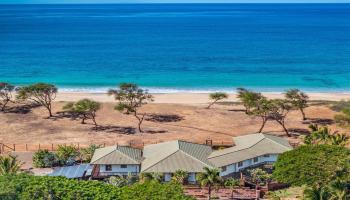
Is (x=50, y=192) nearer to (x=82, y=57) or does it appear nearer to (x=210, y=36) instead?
(x=82, y=57)

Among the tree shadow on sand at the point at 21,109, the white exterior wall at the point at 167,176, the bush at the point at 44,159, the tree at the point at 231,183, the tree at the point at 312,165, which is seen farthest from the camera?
the tree shadow on sand at the point at 21,109

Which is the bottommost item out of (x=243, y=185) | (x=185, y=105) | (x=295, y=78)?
(x=243, y=185)

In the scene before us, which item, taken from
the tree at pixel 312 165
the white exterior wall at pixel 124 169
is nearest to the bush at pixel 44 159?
the white exterior wall at pixel 124 169

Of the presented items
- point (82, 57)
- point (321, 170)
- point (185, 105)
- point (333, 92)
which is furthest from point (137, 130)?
point (82, 57)

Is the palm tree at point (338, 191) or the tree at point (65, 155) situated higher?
the tree at point (65, 155)

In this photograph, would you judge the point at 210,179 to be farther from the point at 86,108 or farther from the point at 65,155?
the point at 86,108

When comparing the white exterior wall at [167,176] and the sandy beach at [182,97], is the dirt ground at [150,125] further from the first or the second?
the white exterior wall at [167,176]

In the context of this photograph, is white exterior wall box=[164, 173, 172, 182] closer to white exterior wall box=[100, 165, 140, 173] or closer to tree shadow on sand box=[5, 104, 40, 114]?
white exterior wall box=[100, 165, 140, 173]

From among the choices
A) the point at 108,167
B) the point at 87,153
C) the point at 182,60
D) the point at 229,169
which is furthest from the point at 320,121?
the point at 182,60
